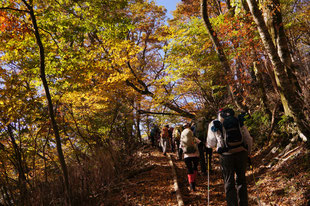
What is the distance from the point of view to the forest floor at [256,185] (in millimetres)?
4012

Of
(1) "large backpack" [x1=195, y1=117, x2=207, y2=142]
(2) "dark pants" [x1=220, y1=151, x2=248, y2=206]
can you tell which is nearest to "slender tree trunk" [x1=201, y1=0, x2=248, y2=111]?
(1) "large backpack" [x1=195, y1=117, x2=207, y2=142]

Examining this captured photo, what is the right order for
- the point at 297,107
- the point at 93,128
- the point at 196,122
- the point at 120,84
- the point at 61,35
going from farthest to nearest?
the point at 120,84, the point at 93,128, the point at 196,122, the point at 61,35, the point at 297,107

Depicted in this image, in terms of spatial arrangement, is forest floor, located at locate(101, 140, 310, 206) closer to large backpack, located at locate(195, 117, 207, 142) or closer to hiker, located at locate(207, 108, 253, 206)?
hiker, located at locate(207, 108, 253, 206)

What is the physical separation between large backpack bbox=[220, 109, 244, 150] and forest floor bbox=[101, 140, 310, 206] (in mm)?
995

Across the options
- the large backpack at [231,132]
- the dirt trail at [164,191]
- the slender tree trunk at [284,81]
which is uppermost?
the slender tree trunk at [284,81]

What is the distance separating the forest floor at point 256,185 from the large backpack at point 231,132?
0.99 metres

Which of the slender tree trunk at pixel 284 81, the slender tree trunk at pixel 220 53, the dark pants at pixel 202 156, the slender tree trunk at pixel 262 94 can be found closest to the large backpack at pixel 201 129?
the dark pants at pixel 202 156

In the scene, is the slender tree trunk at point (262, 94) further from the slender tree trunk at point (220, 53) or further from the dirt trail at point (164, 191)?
the dirt trail at point (164, 191)

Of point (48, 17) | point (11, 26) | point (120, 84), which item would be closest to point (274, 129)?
point (120, 84)

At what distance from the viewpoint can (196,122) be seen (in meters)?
7.34

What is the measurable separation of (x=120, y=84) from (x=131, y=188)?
5.42 m

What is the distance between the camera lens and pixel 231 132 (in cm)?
372

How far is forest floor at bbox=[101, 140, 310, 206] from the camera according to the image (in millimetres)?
4012

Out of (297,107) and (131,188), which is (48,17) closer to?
(131,188)
